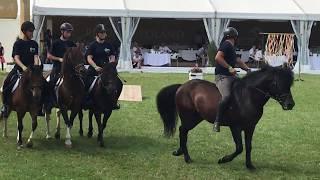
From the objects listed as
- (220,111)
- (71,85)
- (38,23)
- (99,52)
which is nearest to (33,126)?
(71,85)

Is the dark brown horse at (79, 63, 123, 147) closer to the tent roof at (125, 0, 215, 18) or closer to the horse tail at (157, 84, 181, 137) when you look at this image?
the horse tail at (157, 84, 181, 137)

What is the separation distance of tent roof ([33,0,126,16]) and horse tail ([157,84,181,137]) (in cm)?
1967

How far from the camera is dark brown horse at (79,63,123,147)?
963 centimetres

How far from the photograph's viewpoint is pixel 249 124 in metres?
8.20

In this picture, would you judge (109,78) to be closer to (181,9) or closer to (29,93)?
(29,93)

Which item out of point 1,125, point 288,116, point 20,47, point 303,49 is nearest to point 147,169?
point 20,47

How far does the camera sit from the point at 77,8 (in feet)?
93.1

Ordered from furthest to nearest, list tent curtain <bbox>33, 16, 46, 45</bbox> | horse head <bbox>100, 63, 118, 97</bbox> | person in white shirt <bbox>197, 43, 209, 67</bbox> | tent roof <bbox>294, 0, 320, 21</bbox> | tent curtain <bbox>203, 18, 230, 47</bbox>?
person in white shirt <bbox>197, 43, 209, 67</bbox> < tent roof <bbox>294, 0, 320, 21</bbox> < tent curtain <bbox>203, 18, 230, 47</bbox> < tent curtain <bbox>33, 16, 46, 45</bbox> < horse head <bbox>100, 63, 118, 97</bbox>

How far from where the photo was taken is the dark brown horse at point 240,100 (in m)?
8.11

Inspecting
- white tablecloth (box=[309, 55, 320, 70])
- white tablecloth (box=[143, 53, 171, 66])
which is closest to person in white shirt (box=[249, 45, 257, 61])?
white tablecloth (box=[309, 55, 320, 70])

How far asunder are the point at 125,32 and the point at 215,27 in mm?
4664

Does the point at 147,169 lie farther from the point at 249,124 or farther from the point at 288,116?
the point at 288,116

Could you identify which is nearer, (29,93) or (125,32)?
(29,93)

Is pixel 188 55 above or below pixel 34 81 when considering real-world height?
above
